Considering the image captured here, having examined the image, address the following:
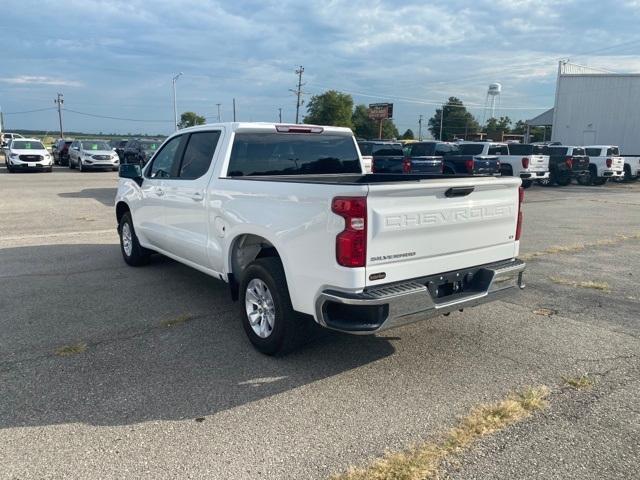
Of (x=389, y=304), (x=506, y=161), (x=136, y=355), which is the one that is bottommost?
(x=136, y=355)

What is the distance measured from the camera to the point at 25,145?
27.5 m

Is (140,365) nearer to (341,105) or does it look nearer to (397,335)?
(397,335)

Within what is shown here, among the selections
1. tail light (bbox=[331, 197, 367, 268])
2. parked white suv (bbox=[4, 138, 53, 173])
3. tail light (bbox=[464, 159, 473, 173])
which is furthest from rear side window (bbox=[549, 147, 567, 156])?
parked white suv (bbox=[4, 138, 53, 173])

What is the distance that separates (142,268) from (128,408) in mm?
4146

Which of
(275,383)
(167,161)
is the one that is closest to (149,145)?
(167,161)

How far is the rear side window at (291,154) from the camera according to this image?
521 centimetres

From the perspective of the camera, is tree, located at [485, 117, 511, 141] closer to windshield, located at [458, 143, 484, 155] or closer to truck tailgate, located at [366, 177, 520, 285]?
windshield, located at [458, 143, 484, 155]

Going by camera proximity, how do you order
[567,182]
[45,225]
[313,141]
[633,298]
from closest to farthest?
1. [313,141]
2. [633,298]
3. [45,225]
4. [567,182]

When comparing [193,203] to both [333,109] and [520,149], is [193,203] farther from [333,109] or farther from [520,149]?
[333,109]

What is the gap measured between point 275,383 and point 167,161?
3385 mm

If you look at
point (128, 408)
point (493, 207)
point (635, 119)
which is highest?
point (635, 119)

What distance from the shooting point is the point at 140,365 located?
4.27 metres

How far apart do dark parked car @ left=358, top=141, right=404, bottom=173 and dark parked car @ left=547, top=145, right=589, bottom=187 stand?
846 centimetres

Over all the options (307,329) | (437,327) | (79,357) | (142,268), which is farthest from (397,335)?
(142,268)
